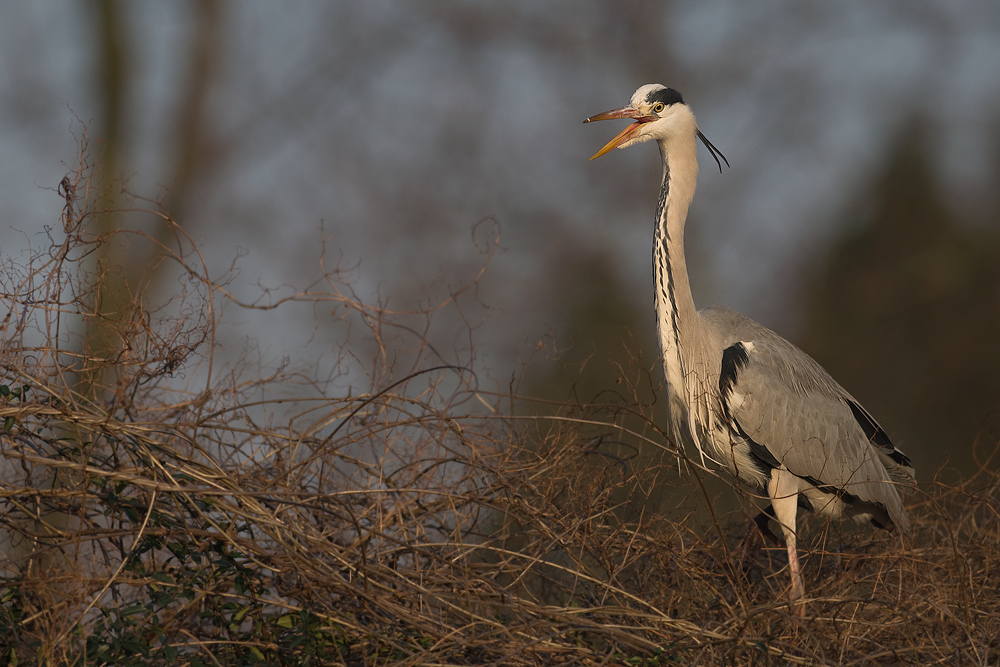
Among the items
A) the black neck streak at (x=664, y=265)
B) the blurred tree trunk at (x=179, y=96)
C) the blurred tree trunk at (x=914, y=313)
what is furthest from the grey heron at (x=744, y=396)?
the blurred tree trunk at (x=914, y=313)

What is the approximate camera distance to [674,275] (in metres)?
4.19

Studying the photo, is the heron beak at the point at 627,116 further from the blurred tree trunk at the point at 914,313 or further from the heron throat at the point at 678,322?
the blurred tree trunk at the point at 914,313

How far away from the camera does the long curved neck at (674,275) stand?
4137 mm

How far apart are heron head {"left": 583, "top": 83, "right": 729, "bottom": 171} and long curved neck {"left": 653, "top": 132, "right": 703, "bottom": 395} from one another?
100mm

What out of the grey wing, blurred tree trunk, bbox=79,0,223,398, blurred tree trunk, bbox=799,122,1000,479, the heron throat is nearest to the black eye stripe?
the heron throat

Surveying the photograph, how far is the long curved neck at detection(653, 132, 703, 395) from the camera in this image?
4137 millimetres

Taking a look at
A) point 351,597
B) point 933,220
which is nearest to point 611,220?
point 933,220

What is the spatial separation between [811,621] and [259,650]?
160 cm

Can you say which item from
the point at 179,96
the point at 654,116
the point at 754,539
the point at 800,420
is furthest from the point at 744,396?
the point at 179,96

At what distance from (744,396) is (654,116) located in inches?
60.2

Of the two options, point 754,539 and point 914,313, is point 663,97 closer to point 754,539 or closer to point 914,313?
point 754,539

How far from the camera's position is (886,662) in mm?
2748

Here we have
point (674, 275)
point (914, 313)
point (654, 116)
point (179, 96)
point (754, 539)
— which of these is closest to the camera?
point (754, 539)

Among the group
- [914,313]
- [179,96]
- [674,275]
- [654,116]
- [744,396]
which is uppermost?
[179,96]
